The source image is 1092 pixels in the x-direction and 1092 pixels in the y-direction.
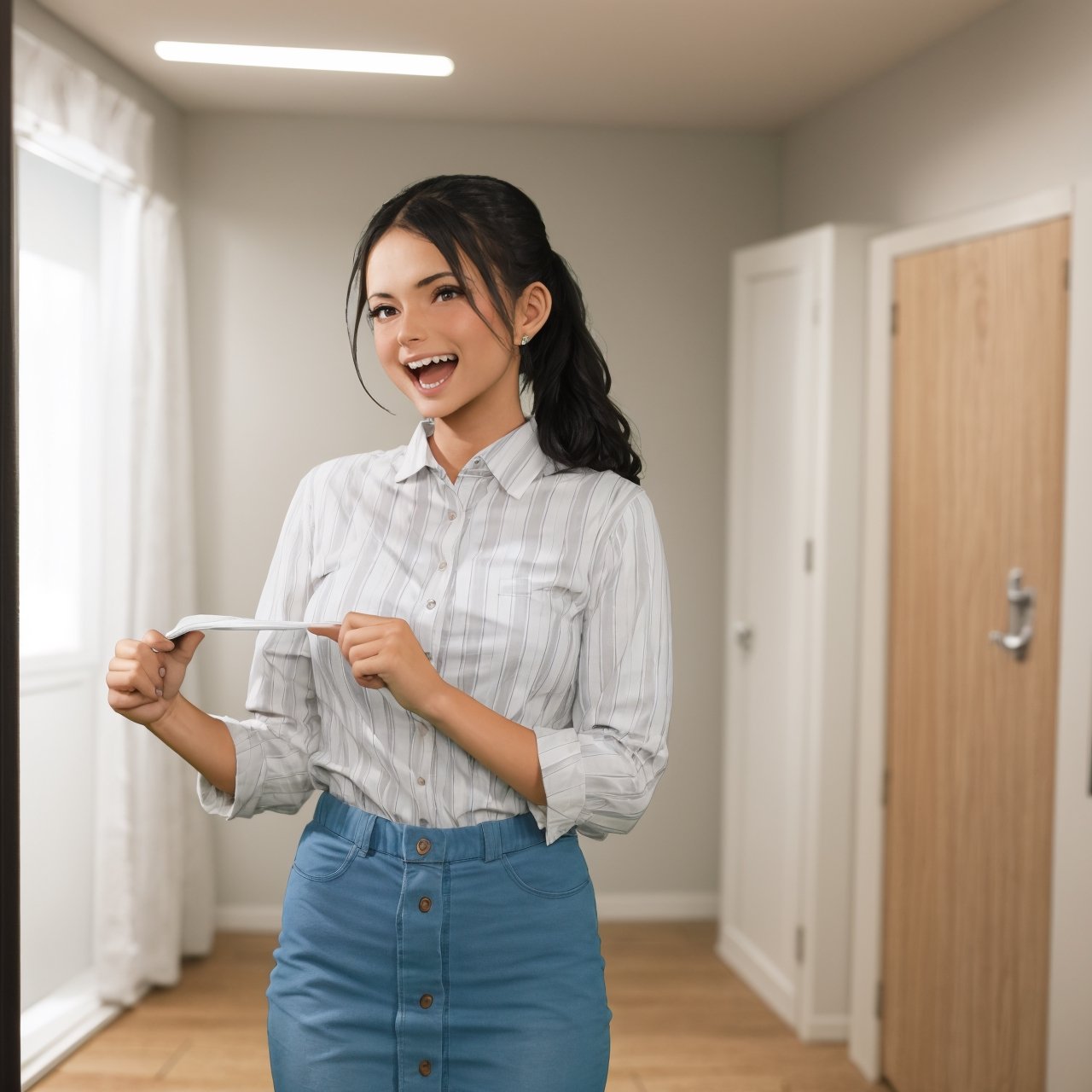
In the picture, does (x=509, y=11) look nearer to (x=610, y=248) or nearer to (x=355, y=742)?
(x=610, y=248)

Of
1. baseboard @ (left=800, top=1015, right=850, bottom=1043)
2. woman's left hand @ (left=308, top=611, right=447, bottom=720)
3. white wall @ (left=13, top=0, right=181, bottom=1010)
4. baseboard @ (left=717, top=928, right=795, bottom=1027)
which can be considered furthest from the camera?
baseboard @ (left=717, top=928, right=795, bottom=1027)

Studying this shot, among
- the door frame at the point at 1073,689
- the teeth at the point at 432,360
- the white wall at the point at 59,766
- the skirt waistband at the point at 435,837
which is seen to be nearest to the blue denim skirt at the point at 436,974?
the skirt waistband at the point at 435,837

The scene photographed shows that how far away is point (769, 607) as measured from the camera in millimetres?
3641

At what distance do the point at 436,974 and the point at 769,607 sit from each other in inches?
101

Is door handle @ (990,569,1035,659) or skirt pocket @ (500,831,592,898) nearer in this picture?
skirt pocket @ (500,831,592,898)

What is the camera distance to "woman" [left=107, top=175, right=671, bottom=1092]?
1.20 meters

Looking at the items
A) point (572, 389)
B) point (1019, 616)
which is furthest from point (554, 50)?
point (572, 389)

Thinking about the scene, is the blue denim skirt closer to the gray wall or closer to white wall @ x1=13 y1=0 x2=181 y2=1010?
the gray wall

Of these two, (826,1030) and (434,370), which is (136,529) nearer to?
(826,1030)

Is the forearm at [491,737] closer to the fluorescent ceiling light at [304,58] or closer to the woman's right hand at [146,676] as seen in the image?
the woman's right hand at [146,676]

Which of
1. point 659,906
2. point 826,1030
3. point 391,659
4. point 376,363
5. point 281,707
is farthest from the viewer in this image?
point 659,906

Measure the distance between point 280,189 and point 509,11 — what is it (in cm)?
129

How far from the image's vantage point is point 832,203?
381 centimetres

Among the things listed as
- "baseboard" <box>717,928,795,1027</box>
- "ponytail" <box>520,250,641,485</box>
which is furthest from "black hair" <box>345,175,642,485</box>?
"baseboard" <box>717,928,795,1027</box>
